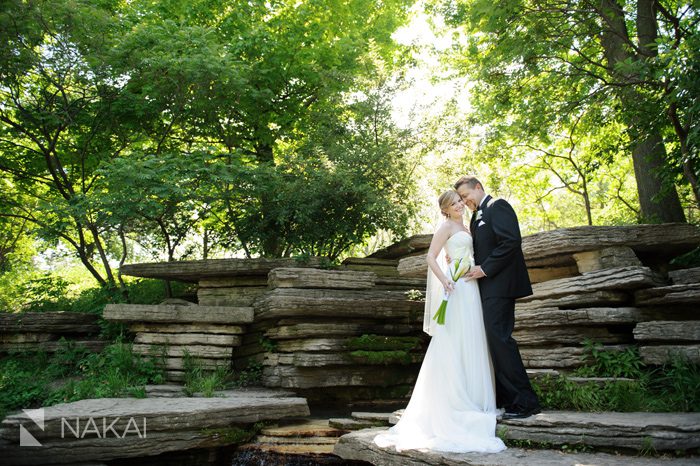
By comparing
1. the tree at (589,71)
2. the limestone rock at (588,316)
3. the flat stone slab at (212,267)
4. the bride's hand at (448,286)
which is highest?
the tree at (589,71)

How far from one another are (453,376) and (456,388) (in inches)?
5.0

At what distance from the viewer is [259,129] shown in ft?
44.2

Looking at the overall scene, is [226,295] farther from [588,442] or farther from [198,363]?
[588,442]

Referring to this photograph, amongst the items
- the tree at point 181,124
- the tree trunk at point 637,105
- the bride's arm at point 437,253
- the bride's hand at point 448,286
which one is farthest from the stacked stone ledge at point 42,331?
the tree trunk at point 637,105

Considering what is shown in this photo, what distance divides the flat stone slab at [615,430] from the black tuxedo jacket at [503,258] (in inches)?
52.9

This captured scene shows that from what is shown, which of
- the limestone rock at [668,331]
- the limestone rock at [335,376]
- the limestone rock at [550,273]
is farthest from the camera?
the limestone rock at [335,376]

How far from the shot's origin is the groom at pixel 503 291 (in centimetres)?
556

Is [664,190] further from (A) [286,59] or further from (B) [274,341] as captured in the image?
(A) [286,59]

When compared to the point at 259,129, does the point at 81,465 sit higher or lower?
lower

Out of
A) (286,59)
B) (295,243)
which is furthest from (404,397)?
(286,59)

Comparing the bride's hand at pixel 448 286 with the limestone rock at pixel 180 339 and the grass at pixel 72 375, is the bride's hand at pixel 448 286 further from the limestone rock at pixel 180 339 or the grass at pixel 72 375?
the limestone rock at pixel 180 339

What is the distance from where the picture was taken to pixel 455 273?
601 centimetres

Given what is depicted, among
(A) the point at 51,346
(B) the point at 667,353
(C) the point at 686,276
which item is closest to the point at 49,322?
(A) the point at 51,346

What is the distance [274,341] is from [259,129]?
5.94 m
